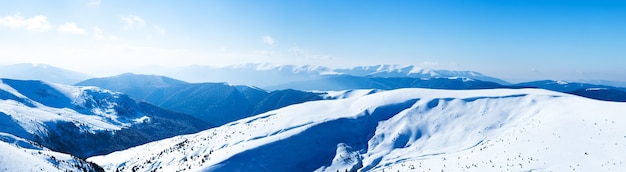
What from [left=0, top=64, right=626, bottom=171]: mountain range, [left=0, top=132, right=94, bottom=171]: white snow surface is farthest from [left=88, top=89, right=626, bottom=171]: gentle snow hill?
[left=0, top=132, right=94, bottom=171]: white snow surface

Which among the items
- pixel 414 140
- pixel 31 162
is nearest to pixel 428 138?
pixel 414 140

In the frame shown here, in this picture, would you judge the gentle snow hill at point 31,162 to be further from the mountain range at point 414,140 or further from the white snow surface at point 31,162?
the mountain range at point 414,140

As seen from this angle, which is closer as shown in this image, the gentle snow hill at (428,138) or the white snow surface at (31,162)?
the white snow surface at (31,162)

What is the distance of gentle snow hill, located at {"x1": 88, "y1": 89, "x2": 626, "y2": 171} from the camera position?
4163 cm

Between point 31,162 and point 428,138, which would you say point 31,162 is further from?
point 428,138

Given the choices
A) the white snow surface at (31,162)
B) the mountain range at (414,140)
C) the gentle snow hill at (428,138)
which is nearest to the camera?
the white snow surface at (31,162)

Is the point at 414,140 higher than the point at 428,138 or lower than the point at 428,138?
lower

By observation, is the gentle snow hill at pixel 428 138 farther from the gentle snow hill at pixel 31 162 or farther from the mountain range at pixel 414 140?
the gentle snow hill at pixel 31 162

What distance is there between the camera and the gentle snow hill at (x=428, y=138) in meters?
41.6

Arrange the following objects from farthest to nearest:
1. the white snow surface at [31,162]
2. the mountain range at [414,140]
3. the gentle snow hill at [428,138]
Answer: the gentle snow hill at [428,138]
the mountain range at [414,140]
the white snow surface at [31,162]

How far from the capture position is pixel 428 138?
2474 inches

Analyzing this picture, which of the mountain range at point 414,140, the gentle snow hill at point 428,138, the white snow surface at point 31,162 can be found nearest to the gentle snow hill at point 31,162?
the white snow surface at point 31,162

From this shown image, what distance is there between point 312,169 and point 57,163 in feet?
115

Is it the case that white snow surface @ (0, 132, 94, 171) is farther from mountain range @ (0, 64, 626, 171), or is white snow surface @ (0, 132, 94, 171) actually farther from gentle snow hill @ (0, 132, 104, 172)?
mountain range @ (0, 64, 626, 171)
